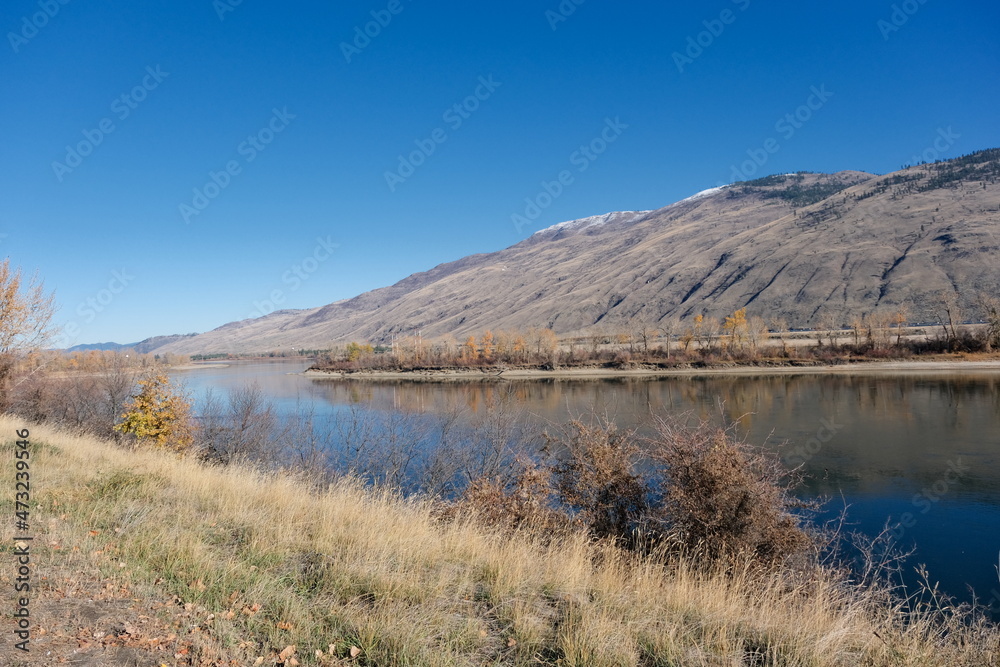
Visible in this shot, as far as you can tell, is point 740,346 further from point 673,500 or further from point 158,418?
point 673,500

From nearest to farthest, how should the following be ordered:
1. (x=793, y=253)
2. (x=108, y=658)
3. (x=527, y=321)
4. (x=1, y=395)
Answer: (x=108, y=658) → (x=1, y=395) → (x=793, y=253) → (x=527, y=321)

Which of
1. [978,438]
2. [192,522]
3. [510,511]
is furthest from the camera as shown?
[978,438]

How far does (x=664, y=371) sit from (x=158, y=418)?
213 feet

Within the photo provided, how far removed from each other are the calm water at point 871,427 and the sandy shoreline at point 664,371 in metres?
4.14

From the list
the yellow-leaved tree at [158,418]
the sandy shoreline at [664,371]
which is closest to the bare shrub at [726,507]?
the yellow-leaved tree at [158,418]

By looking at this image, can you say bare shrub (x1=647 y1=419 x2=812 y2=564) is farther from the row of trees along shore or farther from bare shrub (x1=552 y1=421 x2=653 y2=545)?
the row of trees along shore

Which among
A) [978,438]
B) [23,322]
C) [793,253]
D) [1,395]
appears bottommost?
[978,438]

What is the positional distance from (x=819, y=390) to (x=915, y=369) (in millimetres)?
22370

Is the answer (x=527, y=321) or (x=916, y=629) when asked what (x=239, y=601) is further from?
(x=527, y=321)

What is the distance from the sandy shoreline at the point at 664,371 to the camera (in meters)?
61.3

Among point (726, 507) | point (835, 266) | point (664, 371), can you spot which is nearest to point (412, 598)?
point (726, 507)

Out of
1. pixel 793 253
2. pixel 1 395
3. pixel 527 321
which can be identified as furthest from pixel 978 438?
pixel 527 321

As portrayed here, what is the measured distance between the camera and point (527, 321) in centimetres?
18375

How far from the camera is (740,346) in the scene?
79562 mm
